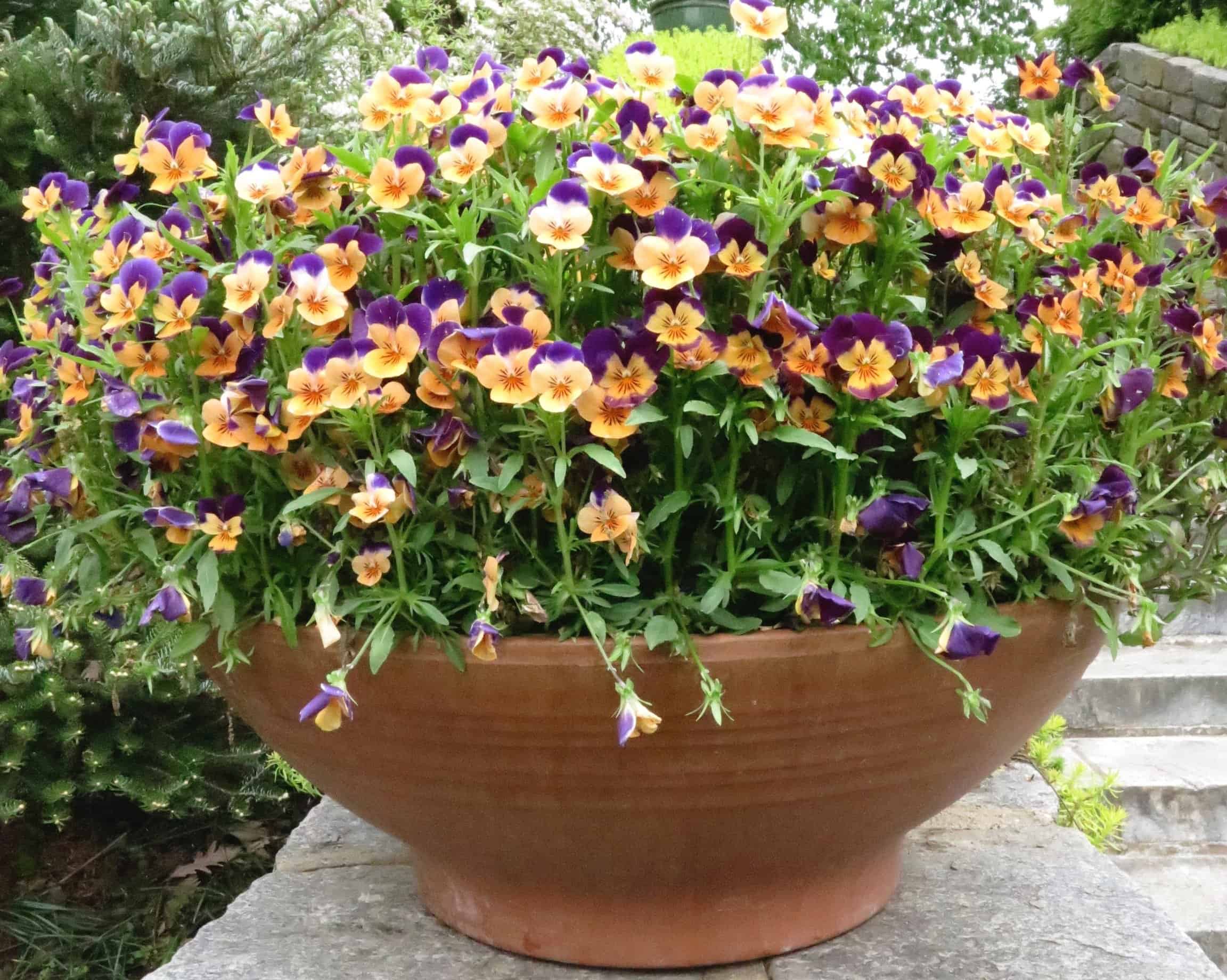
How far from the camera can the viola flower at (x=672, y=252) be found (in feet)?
2.76

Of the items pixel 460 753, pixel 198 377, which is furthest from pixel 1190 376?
pixel 198 377

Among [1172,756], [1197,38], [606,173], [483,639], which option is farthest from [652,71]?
[1197,38]

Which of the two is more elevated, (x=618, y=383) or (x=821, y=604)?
(x=618, y=383)

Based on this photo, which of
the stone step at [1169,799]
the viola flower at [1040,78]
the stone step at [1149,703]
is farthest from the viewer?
the stone step at [1149,703]

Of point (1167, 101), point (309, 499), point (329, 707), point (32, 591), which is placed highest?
point (309, 499)

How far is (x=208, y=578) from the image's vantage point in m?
0.93

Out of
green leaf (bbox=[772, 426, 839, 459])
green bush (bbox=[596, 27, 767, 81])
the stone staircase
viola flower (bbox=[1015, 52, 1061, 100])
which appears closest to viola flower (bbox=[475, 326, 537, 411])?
green leaf (bbox=[772, 426, 839, 459])

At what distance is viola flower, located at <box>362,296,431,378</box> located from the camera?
866 millimetres

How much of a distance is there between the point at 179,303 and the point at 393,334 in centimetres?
20

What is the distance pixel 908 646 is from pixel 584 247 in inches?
17.4

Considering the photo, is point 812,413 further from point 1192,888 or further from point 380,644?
point 1192,888

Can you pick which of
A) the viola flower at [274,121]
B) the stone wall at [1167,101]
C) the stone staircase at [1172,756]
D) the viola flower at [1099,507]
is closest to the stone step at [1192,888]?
the stone staircase at [1172,756]

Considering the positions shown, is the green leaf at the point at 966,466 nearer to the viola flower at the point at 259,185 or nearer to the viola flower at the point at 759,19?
the viola flower at the point at 759,19

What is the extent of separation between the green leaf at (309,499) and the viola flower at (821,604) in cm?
39
